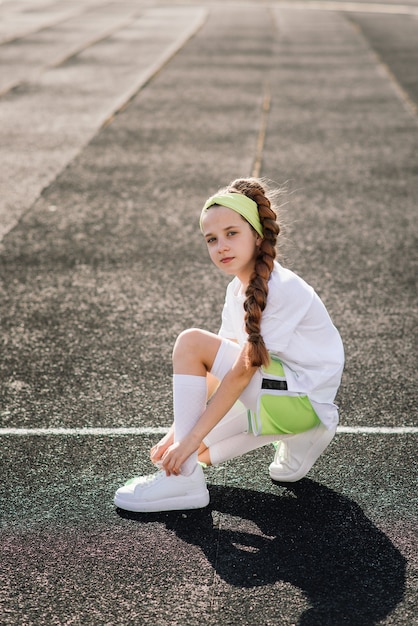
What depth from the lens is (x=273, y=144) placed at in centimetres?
991

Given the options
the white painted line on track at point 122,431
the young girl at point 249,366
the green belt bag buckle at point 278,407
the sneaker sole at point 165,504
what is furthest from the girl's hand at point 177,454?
the white painted line on track at point 122,431

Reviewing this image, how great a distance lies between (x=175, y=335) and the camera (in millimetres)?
4969

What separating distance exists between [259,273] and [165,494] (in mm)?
888

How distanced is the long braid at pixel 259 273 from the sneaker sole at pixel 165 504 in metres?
0.58

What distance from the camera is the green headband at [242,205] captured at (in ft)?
10.6

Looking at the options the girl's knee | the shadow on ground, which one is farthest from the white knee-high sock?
the shadow on ground

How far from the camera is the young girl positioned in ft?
10.5

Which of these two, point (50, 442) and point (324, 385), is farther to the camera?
point (50, 442)

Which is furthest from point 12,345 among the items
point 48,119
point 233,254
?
point 48,119

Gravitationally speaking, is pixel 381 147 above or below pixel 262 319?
below

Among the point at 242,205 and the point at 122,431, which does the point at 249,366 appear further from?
the point at 122,431

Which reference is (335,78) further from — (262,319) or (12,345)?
(262,319)

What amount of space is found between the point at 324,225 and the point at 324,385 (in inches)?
158

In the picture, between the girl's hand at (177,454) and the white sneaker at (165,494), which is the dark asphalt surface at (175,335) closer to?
the white sneaker at (165,494)
